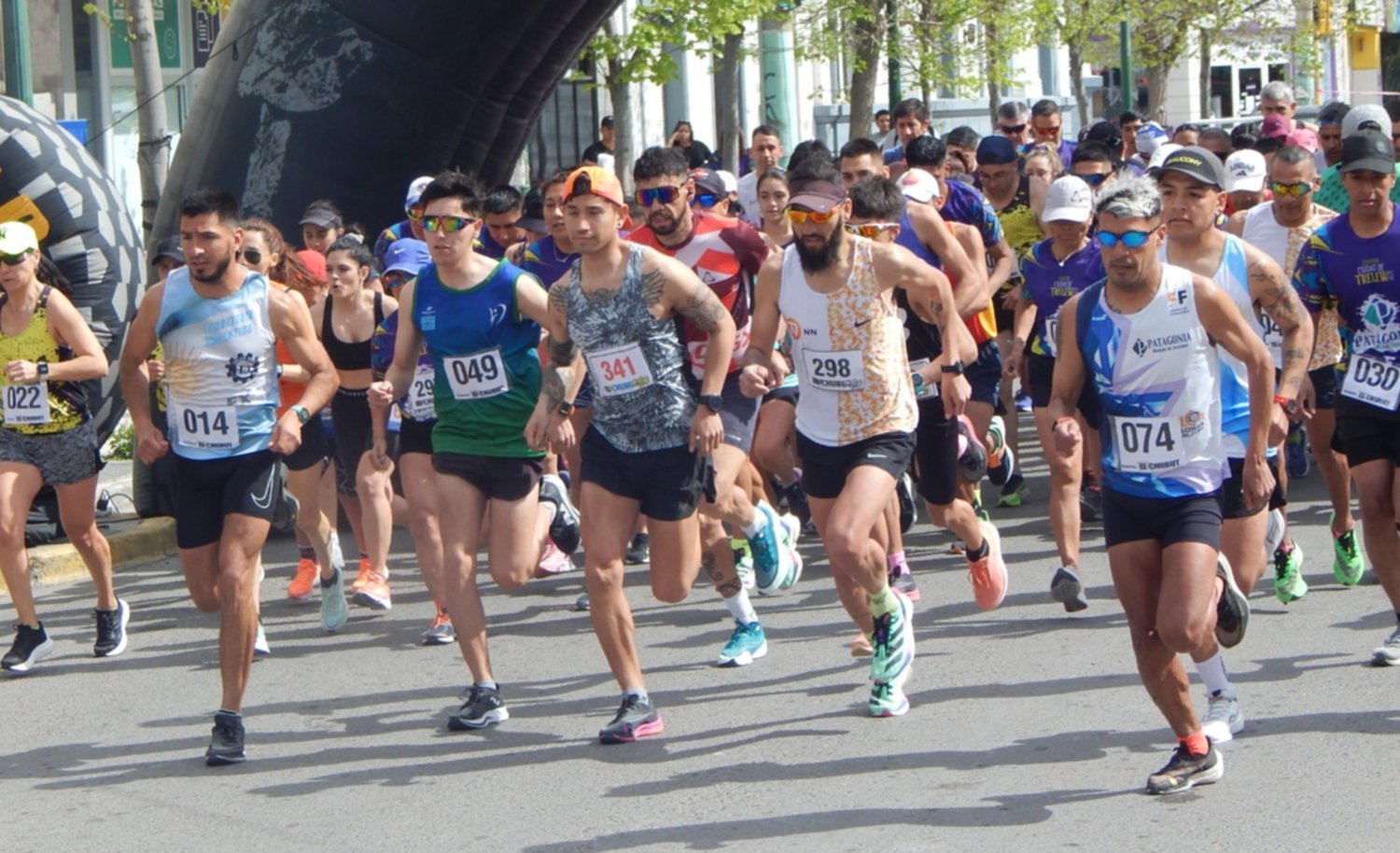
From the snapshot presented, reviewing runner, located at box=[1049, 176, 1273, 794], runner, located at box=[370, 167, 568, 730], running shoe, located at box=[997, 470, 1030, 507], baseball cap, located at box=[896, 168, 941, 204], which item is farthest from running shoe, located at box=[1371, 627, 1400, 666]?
running shoe, located at box=[997, 470, 1030, 507]

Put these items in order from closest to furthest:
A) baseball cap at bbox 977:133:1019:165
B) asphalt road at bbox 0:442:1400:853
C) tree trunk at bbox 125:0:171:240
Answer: asphalt road at bbox 0:442:1400:853 < baseball cap at bbox 977:133:1019:165 < tree trunk at bbox 125:0:171:240

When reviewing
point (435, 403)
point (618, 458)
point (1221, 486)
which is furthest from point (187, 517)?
point (1221, 486)

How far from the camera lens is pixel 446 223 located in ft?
24.3

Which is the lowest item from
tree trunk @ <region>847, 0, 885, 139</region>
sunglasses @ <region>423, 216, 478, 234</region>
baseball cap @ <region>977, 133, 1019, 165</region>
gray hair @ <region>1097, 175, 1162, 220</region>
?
gray hair @ <region>1097, 175, 1162, 220</region>

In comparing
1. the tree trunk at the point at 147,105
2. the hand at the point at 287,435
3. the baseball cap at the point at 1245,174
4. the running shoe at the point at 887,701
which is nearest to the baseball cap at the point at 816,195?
the running shoe at the point at 887,701

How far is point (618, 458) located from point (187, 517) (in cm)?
152

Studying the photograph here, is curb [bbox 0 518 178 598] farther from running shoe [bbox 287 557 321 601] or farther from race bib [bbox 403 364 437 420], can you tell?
race bib [bbox 403 364 437 420]

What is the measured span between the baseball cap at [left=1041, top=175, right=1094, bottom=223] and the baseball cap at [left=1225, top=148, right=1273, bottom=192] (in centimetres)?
130

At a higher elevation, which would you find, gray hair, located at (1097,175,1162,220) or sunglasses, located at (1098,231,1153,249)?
gray hair, located at (1097,175,1162,220)

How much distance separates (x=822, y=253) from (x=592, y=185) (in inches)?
32.6

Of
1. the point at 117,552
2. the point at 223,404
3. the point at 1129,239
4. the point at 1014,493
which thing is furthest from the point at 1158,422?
the point at 117,552

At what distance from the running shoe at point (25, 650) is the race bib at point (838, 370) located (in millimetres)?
3604

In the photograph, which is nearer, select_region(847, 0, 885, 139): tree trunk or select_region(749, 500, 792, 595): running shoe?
select_region(749, 500, 792, 595): running shoe

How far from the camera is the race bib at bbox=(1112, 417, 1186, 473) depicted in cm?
601
